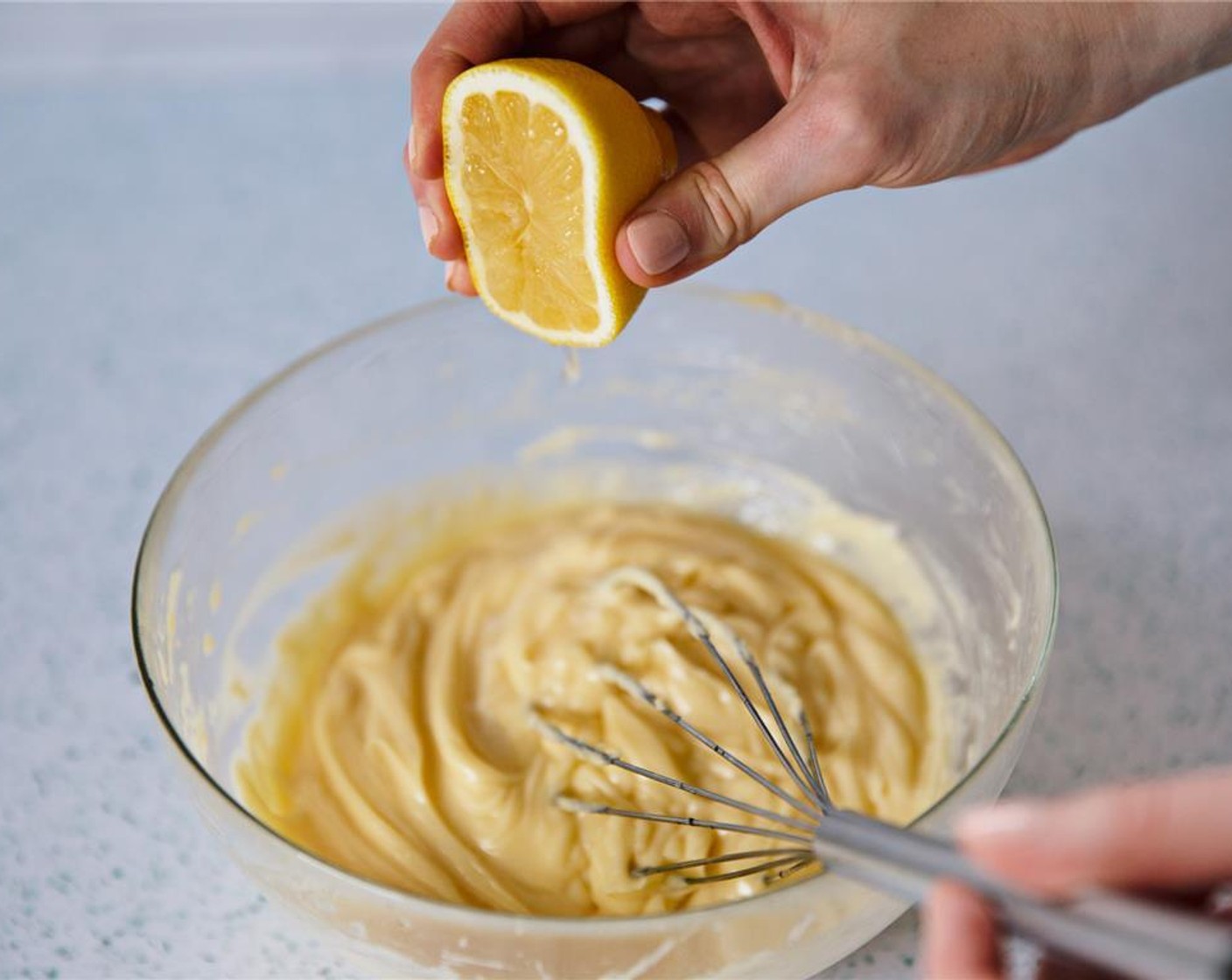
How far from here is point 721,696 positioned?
1201 mm

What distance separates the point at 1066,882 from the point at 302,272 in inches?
58.6

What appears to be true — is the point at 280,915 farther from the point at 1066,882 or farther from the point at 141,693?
the point at 1066,882

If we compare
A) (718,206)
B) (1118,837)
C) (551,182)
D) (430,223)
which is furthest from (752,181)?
(1118,837)

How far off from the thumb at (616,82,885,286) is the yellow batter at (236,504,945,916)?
41cm

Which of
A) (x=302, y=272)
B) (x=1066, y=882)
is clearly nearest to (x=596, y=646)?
(x=1066, y=882)

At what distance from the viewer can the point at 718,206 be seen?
39.8 inches

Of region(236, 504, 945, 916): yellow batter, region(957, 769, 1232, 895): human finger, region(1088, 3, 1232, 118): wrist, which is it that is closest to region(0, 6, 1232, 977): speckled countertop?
region(236, 504, 945, 916): yellow batter

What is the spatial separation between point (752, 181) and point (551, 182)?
17 centimetres

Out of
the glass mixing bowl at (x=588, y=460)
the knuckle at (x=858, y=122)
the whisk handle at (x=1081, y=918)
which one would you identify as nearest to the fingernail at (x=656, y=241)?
the knuckle at (x=858, y=122)

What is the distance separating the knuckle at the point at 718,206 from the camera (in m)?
1.01

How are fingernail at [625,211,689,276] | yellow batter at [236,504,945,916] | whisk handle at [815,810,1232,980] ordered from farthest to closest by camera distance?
yellow batter at [236,504,945,916] → fingernail at [625,211,689,276] → whisk handle at [815,810,1232,980]

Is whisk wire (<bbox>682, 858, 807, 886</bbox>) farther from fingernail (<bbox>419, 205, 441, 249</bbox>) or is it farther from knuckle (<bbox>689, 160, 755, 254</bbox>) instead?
fingernail (<bbox>419, 205, 441, 249</bbox>)

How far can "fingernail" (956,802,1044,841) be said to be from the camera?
22.6 inches

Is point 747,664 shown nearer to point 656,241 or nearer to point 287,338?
point 656,241
